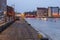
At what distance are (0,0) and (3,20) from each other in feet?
19.5

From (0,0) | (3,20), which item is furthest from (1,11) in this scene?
(3,20)

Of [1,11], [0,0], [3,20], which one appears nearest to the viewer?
[1,11]

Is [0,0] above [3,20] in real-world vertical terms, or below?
above

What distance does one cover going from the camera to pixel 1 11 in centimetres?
4066

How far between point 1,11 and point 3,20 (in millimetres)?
9163

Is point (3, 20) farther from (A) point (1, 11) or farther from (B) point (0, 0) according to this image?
(A) point (1, 11)

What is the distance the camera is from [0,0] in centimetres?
4484

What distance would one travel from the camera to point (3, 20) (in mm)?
49688

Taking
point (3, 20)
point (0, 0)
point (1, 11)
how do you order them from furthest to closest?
1. point (3, 20)
2. point (0, 0)
3. point (1, 11)

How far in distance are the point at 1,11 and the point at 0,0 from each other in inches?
185

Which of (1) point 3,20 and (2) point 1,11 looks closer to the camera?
(2) point 1,11

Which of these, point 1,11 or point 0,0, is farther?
point 0,0

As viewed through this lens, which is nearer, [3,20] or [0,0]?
[0,0]
